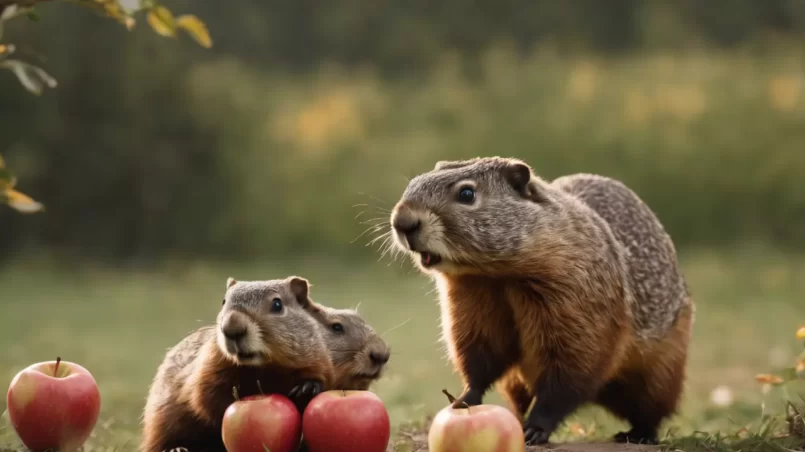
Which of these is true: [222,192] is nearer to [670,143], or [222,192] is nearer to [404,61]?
[404,61]

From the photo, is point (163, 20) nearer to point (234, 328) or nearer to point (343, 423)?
point (234, 328)

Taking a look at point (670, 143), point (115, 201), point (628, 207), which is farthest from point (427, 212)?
point (670, 143)

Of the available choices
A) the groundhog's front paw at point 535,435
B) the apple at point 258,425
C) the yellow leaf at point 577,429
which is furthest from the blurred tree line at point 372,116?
the apple at point 258,425

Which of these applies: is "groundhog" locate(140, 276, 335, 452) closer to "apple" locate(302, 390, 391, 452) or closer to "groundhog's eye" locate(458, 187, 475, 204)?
"apple" locate(302, 390, 391, 452)

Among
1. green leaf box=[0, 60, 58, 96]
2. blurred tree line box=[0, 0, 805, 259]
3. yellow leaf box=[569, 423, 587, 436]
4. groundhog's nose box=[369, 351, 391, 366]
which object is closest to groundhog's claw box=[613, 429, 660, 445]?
yellow leaf box=[569, 423, 587, 436]

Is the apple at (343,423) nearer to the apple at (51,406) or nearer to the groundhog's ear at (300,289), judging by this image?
the groundhog's ear at (300,289)

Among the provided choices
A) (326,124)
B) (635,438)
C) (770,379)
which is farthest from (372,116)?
(770,379)
